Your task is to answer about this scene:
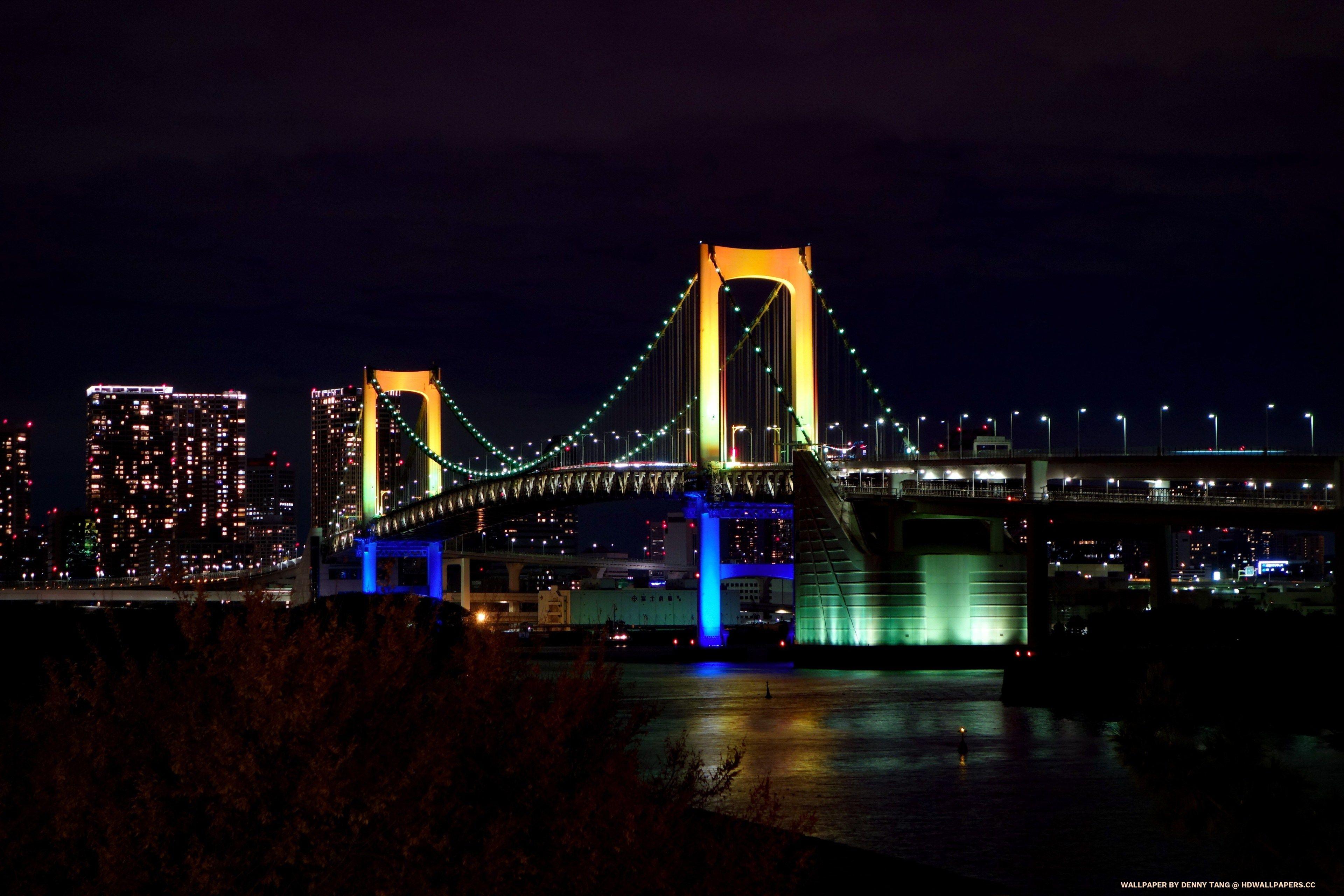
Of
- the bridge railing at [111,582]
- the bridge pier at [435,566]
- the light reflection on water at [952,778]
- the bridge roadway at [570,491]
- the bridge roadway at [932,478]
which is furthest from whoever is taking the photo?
the bridge railing at [111,582]

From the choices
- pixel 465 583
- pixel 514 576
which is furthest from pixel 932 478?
pixel 514 576

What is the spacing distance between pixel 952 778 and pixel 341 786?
18.0 metres

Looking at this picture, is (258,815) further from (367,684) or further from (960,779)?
(960,779)

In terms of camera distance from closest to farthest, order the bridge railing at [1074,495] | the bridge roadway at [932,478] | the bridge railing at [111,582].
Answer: the bridge railing at [1074,495]
the bridge roadway at [932,478]
the bridge railing at [111,582]

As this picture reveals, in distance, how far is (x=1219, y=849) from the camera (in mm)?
17078

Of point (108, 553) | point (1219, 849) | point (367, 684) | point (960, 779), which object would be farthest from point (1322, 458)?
point (108, 553)

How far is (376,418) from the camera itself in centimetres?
8956

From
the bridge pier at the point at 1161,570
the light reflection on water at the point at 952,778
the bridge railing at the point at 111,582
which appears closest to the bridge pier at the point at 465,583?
the bridge railing at the point at 111,582

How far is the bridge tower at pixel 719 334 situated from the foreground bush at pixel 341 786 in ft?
151

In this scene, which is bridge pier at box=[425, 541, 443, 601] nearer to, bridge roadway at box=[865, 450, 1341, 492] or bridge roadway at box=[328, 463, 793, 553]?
bridge roadway at box=[328, 463, 793, 553]

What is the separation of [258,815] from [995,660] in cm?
4246

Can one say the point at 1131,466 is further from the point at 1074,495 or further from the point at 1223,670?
the point at 1223,670

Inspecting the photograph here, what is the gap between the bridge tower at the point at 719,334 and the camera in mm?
56844

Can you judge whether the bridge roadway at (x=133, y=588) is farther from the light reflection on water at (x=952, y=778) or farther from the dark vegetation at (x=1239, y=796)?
the dark vegetation at (x=1239, y=796)
